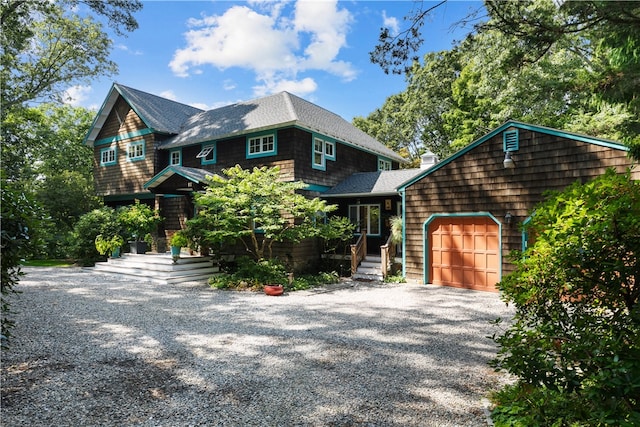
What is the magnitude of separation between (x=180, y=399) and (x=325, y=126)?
12707 millimetres

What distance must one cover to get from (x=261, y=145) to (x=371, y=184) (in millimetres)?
4726

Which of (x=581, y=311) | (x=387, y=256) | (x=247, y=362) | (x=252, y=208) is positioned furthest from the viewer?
(x=387, y=256)

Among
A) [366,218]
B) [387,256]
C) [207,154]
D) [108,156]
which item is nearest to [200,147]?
[207,154]

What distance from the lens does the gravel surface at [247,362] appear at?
134 inches

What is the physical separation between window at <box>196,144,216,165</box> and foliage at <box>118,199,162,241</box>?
306 cm

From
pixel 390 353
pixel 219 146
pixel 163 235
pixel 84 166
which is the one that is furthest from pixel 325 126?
pixel 84 166

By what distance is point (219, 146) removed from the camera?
49.0ft

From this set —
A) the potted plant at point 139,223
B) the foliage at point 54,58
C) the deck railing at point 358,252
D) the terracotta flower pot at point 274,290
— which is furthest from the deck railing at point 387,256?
the foliage at point 54,58

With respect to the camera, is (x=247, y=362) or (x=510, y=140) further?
(x=510, y=140)

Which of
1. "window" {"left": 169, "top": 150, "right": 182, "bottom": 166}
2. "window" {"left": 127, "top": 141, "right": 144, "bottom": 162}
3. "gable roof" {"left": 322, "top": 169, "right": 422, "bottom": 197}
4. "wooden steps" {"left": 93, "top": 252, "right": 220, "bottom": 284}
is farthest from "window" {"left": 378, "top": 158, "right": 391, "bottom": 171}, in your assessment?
"window" {"left": 127, "top": 141, "right": 144, "bottom": 162}

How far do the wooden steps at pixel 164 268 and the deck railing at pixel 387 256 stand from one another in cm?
608

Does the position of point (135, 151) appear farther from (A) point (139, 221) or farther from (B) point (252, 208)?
(B) point (252, 208)

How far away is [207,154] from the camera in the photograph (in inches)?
589

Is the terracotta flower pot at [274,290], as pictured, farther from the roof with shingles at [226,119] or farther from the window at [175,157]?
the window at [175,157]
